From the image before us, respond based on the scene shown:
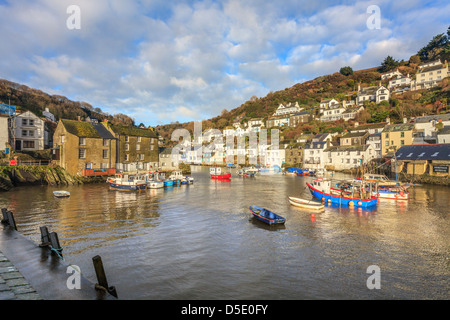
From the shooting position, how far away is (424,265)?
1405 centimetres

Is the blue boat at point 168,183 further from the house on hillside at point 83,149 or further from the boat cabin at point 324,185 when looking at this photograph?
the boat cabin at point 324,185

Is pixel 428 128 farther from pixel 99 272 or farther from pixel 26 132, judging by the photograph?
pixel 26 132

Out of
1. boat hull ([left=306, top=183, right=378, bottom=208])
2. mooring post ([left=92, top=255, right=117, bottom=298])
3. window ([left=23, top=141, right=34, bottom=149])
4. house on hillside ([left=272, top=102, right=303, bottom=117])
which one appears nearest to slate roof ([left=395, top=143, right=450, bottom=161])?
boat hull ([left=306, top=183, right=378, bottom=208])

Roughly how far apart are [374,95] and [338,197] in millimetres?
96090

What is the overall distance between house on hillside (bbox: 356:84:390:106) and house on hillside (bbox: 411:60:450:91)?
1113 centimetres

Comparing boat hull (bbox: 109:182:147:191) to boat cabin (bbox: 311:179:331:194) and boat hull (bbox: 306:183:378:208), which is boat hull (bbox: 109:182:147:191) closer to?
boat hull (bbox: 306:183:378:208)

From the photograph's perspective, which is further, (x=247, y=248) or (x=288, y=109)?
(x=288, y=109)

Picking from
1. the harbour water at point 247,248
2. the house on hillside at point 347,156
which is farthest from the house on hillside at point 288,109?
the harbour water at point 247,248

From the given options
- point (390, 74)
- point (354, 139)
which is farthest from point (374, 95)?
point (354, 139)

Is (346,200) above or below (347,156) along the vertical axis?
below

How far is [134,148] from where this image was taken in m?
55.8

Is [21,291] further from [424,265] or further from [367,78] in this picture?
[367,78]

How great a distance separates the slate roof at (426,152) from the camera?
4581cm
